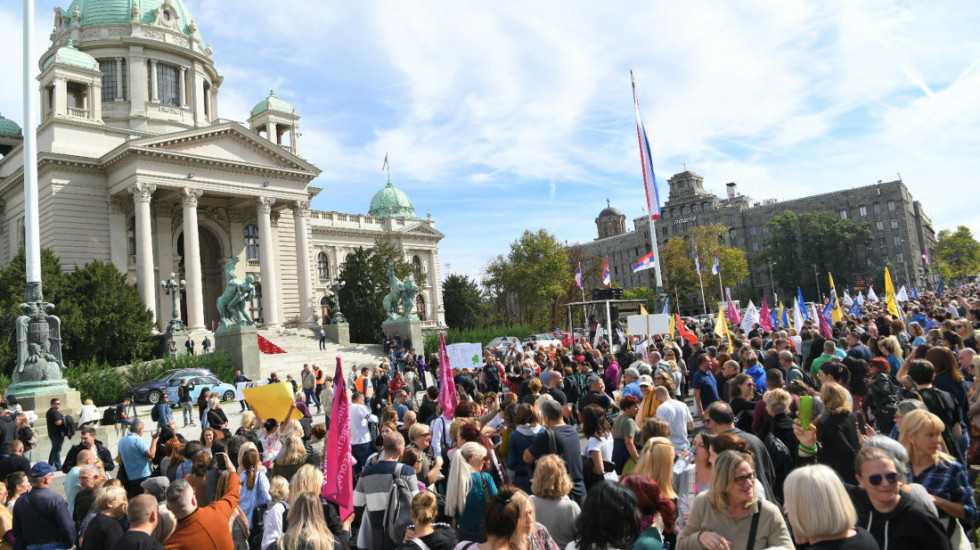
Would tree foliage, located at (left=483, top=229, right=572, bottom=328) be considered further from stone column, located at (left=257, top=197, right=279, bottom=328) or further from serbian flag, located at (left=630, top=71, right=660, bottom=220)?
serbian flag, located at (left=630, top=71, right=660, bottom=220)

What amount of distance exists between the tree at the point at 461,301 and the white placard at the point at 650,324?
46986mm

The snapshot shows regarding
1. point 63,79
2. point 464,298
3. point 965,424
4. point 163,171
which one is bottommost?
point 965,424

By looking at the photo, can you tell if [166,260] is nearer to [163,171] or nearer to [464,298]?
[163,171]

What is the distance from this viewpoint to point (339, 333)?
1768 inches

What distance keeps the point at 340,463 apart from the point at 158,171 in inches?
1576

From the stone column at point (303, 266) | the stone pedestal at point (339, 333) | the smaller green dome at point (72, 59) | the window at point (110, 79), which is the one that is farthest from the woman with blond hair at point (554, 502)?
the window at point (110, 79)

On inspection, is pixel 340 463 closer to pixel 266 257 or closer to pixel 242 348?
pixel 242 348

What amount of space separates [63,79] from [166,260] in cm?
1274

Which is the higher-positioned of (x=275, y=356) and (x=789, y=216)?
(x=789, y=216)

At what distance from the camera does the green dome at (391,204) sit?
77.4 metres

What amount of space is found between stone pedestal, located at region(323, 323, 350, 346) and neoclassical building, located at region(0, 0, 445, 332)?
3.33 metres

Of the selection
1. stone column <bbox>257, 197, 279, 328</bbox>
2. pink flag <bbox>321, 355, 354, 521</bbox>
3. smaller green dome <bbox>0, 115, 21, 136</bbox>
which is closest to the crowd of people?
pink flag <bbox>321, 355, 354, 521</bbox>

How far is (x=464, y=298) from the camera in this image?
69125 mm

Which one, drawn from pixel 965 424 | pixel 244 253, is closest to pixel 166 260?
pixel 244 253
